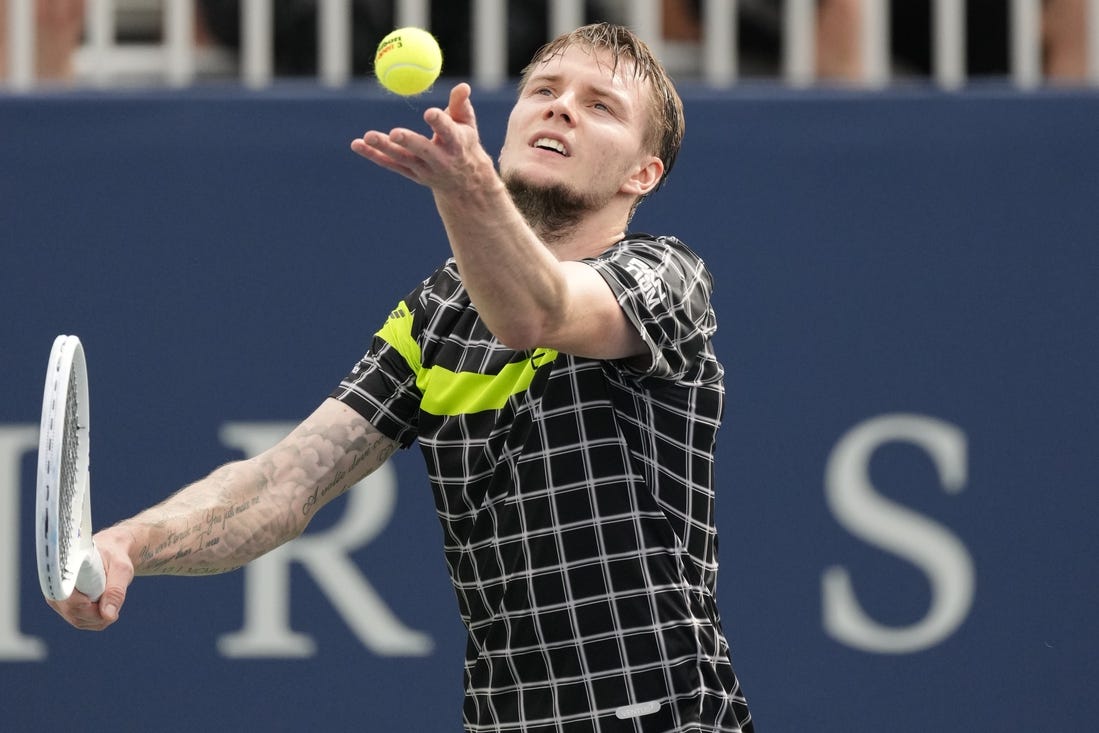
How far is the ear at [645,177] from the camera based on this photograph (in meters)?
2.88

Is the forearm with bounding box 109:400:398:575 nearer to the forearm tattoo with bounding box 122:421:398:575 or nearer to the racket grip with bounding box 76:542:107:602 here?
the forearm tattoo with bounding box 122:421:398:575

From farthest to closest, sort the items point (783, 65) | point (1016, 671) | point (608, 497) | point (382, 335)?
point (783, 65) < point (1016, 671) < point (382, 335) < point (608, 497)

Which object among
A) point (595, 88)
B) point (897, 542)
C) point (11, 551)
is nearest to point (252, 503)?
point (595, 88)

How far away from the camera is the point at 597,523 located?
262 centimetres

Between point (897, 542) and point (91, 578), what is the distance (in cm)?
244

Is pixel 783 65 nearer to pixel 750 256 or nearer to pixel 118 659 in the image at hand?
pixel 750 256

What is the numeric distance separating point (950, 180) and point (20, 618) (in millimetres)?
2667

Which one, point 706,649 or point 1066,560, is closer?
point 706,649

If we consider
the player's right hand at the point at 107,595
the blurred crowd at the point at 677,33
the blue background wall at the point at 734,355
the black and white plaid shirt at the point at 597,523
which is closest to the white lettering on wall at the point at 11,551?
the blue background wall at the point at 734,355

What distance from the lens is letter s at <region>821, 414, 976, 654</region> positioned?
435 cm

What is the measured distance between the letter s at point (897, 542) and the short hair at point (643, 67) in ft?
5.27

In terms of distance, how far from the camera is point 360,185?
453 cm

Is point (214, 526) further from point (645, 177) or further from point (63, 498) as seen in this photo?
point (645, 177)

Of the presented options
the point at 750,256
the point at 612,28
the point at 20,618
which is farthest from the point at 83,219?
the point at 612,28
